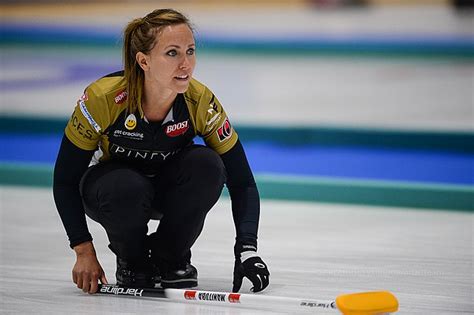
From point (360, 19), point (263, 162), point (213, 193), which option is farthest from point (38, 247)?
point (360, 19)

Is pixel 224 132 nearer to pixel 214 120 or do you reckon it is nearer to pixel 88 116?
pixel 214 120

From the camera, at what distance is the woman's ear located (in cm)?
254

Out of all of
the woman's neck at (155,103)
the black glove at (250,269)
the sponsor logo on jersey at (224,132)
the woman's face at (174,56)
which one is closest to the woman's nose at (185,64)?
the woman's face at (174,56)

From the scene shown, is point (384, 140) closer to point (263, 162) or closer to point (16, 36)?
point (263, 162)

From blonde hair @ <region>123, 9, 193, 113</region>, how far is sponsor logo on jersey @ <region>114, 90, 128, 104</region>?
0.01 metres

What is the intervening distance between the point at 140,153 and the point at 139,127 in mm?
81

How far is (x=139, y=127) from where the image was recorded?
257 cm

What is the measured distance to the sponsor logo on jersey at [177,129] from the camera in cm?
260

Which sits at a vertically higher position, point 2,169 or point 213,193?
point 213,193

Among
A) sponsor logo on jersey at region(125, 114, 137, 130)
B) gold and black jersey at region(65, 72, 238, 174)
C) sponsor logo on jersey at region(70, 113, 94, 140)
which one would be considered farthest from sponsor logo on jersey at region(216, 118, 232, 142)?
sponsor logo on jersey at region(70, 113, 94, 140)

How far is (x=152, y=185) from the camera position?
263 cm

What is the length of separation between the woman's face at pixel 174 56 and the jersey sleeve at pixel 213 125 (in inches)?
4.4

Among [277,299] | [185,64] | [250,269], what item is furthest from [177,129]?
[277,299]

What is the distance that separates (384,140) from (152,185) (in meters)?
2.83
